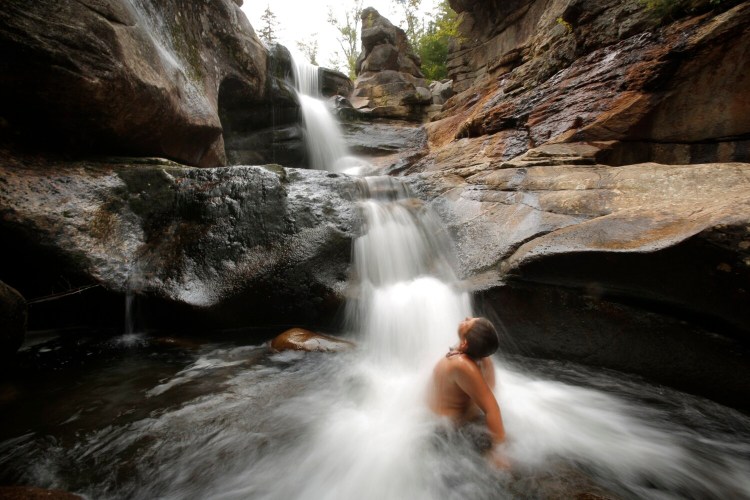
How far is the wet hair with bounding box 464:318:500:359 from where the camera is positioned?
8.46 feet

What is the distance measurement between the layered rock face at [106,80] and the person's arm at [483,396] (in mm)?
5644

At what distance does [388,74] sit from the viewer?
17609mm

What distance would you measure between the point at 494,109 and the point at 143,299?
7.93m

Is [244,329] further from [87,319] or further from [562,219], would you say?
[562,219]

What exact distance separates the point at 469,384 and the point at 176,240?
428cm

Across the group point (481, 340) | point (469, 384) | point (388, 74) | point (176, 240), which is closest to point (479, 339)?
point (481, 340)

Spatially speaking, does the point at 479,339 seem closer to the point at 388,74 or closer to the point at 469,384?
the point at 469,384

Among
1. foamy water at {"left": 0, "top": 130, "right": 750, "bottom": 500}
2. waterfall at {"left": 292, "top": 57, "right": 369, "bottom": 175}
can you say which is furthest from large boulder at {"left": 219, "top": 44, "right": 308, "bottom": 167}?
foamy water at {"left": 0, "top": 130, "right": 750, "bottom": 500}

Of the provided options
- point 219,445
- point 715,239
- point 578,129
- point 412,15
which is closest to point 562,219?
point 715,239

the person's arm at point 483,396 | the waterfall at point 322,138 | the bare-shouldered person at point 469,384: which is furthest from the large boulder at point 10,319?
the waterfall at point 322,138

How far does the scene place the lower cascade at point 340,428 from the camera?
2238 millimetres

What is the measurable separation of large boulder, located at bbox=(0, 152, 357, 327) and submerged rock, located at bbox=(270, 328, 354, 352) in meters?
0.36

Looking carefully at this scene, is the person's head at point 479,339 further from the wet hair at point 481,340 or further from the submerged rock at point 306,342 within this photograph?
the submerged rock at point 306,342

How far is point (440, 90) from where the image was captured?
59.3ft
